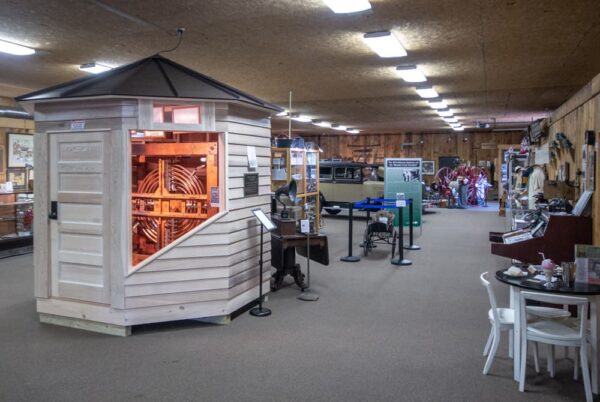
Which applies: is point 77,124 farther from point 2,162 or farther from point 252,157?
point 2,162

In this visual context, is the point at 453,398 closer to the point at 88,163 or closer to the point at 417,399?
the point at 417,399

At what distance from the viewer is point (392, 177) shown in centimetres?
1187

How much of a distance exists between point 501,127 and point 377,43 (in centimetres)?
1543

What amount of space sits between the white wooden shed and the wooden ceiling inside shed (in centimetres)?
77

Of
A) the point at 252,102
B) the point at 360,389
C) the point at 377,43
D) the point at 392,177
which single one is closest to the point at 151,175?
the point at 252,102

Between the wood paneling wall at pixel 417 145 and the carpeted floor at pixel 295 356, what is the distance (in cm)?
1652

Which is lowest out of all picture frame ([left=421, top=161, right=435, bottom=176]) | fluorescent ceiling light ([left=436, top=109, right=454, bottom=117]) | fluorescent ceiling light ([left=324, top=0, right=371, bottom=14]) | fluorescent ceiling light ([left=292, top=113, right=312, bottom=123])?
picture frame ([left=421, top=161, right=435, bottom=176])

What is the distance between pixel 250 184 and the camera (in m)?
5.63

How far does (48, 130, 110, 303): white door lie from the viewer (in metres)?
4.90

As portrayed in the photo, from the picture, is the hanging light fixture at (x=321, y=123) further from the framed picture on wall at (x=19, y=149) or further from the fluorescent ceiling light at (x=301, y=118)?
the framed picture on wall at (x=19, y=149)

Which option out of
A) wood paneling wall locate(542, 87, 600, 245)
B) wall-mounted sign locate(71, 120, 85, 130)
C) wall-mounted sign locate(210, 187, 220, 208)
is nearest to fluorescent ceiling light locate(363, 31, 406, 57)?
wood paneling wall locate(542, 87, 600, 245)

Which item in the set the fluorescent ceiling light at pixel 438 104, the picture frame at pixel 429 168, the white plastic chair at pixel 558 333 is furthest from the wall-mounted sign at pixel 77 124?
the picture frame at pixel 429 168

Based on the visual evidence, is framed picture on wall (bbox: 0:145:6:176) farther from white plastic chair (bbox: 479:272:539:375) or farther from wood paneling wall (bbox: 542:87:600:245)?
wood paneling wall (bbox: 542:87:600:245)

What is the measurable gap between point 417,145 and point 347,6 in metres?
18.6
